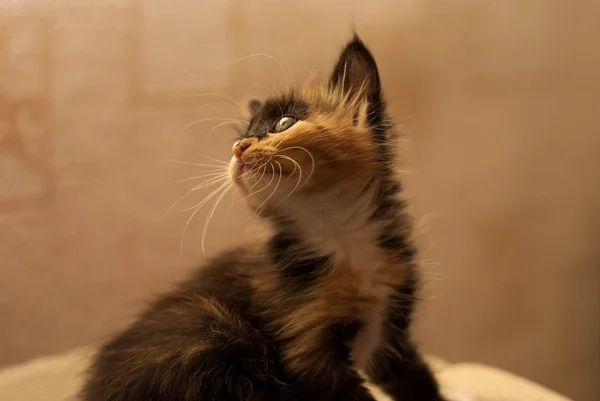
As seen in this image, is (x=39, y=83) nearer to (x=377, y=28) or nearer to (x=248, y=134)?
(x=248, y=134)

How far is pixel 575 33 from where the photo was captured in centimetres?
142

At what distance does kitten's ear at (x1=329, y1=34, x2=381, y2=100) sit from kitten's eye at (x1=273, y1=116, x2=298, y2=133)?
0.09 metres

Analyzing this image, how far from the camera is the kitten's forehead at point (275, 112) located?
30.1 inches

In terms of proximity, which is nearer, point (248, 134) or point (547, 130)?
point (248, 134)

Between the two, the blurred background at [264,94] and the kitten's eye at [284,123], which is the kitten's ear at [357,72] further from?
the blurred background at [264,94]

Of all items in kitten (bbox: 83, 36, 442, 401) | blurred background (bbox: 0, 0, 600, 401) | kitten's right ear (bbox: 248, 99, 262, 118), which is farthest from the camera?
blurred background (bbox: 0, 0, 600, 401)

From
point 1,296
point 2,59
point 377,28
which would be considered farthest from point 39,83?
point 377,28

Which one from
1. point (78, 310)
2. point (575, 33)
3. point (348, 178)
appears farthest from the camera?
point (575, 33)

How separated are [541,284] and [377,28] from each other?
2.64 feet

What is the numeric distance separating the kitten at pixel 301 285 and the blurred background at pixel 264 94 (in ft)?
0.52

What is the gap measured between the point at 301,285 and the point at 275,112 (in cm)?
24

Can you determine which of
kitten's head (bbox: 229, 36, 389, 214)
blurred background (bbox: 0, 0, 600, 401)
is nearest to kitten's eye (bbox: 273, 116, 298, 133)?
kitten's head (bbox: 229, 36, 389, 214)

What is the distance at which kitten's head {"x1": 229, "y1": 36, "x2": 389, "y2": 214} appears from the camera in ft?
2.31

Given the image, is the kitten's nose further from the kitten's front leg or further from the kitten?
the kitten's front leg
